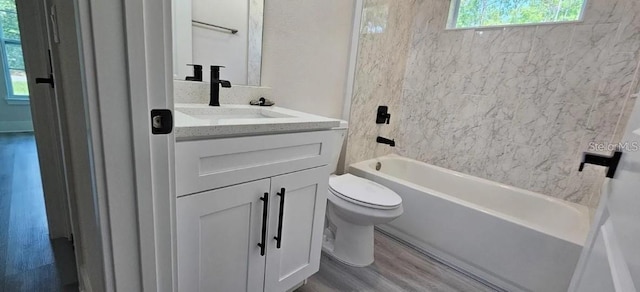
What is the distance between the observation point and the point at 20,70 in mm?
3854

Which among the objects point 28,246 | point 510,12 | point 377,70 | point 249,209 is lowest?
point 28,246

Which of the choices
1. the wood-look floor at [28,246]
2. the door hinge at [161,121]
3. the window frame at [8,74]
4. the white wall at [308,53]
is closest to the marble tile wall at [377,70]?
the white wall at [308,53]

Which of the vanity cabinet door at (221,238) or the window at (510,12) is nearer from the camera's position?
the vanity cabinet door at (221,238)

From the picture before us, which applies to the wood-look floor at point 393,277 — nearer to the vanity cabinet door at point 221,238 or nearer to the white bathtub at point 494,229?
the white bathtub at point 494,229

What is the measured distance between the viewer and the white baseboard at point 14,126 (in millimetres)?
3834

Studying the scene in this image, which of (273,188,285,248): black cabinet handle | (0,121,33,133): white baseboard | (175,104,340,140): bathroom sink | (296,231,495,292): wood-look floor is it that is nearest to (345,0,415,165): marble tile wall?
(296,231,495,292): wood-look floor

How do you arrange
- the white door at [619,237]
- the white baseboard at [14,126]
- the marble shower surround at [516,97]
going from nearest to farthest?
the white door at [619,237] → the marble shower surround at [516,97] → the white baseboard at [14,126]

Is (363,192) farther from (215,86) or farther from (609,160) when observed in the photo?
(609,160)

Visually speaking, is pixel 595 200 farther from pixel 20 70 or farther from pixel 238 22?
pixel 20 70

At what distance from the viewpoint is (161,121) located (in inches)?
23.7

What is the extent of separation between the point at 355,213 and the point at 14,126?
506 centimetres

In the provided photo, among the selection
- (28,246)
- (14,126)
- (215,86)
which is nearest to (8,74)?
(14,126)

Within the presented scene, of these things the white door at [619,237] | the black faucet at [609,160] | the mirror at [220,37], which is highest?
the mirror at [220,37]

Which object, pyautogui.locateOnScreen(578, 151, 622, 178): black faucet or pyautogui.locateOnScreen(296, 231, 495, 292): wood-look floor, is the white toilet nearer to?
pyautogui.locateOnScreen(296, 231, 495, 292): wood-look floor
